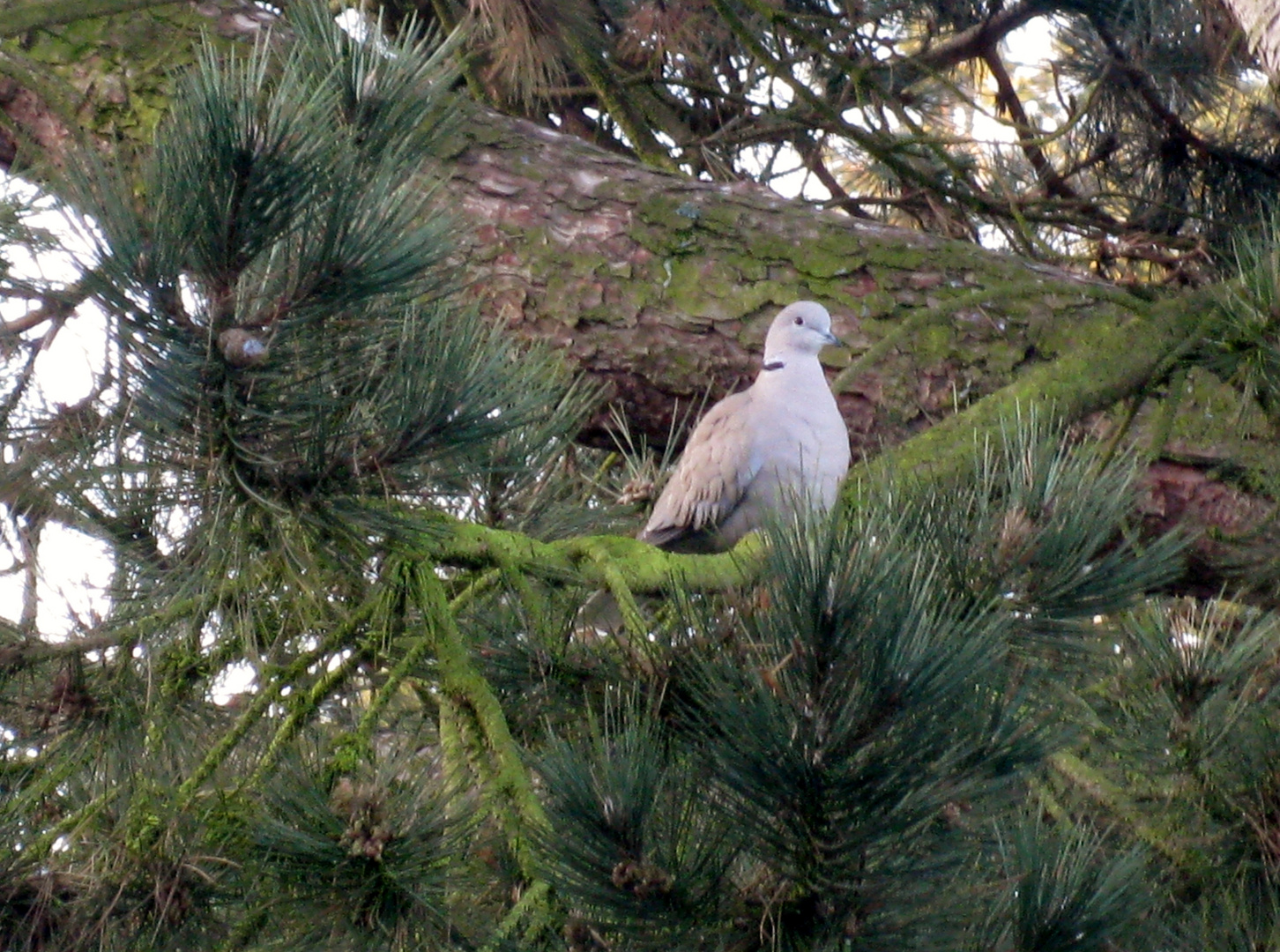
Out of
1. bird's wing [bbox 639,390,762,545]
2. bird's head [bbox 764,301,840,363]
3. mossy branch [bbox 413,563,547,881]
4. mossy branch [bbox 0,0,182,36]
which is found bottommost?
mossy branch [bbox 413,563,547,881]

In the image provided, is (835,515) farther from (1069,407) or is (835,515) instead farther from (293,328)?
(1069,407)

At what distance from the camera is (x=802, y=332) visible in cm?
240

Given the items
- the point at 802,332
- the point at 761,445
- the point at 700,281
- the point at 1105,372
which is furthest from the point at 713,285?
the point at 1105,372

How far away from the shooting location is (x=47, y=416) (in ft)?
4.63

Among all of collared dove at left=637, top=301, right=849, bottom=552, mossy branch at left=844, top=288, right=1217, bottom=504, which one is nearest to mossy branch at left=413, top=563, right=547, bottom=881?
mossy branch at left=844, top=288, right=1217, bottom=504

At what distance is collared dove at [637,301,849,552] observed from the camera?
7.26 feet

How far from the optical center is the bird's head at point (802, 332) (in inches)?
94.0

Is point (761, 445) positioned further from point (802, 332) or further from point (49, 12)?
point (49, 12)

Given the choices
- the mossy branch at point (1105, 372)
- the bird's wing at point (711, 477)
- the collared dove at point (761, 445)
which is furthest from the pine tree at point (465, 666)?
the bird's wing at point (711, 477)

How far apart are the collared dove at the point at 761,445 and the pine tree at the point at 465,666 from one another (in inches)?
22.5

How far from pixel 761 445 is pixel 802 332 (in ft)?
0.81

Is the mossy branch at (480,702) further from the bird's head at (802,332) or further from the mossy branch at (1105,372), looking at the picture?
the bird's head at (802,332)

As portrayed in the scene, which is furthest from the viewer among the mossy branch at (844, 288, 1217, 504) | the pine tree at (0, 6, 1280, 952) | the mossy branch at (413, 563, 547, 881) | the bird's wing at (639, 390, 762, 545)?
the bird's wing at (639, 390, 762, 545)

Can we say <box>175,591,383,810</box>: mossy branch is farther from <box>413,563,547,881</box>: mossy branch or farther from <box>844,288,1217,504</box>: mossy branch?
<box>844,288,1217,504</box>: mossy branch
